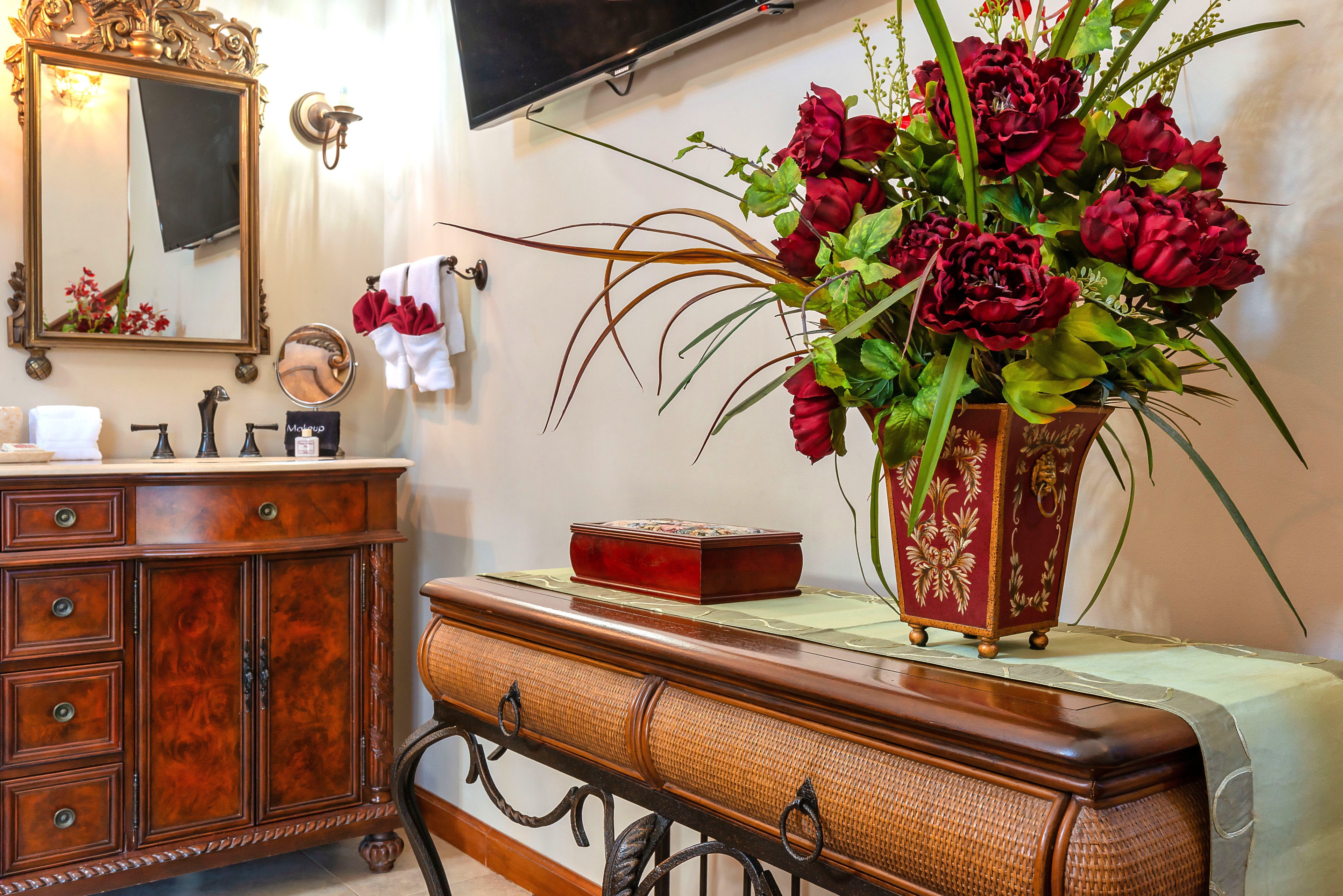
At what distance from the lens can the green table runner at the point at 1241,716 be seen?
2.56 ft

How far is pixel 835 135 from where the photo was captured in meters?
0.93

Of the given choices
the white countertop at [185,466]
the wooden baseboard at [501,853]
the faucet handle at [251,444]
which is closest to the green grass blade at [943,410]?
the wooden baseboard at [501,853]

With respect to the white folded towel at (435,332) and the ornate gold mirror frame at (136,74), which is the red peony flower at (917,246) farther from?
the ornate gold mirror frame at (136,74)

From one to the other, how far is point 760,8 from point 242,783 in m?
1.94

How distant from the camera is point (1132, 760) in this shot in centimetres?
73

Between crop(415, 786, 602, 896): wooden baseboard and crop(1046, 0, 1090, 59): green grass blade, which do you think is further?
crop(415, 786, 602, 896): wooden baseboard

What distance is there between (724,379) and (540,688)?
772mm

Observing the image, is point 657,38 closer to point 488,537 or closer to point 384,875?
point 488,537

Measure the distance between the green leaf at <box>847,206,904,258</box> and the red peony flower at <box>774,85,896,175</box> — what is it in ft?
0.22

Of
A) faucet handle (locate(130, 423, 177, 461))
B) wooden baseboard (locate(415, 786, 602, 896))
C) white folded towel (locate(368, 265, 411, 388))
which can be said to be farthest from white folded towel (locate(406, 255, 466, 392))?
wooden baseboard (locate(415, 786, 602, 896))

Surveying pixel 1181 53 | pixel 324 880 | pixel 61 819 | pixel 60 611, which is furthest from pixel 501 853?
pixel 1181 53

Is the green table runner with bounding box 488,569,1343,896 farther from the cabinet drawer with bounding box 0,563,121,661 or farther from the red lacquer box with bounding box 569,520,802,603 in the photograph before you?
the cabinet drawer with bounding box 0,563,121,661

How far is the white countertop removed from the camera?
6.95 ft

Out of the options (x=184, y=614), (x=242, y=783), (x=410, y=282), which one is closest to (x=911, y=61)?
(x=410, y=282)
